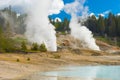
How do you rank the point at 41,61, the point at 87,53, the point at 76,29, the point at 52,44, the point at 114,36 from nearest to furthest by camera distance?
the point at 41,61 < the point at 87,53 < the point at 52,44 < the point at 76,29 < the point at 114,36

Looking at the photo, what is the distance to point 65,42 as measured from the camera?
140 metres

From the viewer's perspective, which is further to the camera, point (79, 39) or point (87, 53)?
point (79, 39)

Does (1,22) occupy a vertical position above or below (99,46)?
above

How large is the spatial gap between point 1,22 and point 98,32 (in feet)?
191

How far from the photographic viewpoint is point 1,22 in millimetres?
195875

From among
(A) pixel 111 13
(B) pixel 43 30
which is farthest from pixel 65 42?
(A) pixel 111 13

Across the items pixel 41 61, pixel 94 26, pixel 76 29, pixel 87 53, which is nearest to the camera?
pixel 41 61

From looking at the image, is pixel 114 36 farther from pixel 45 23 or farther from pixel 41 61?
pixel 41 61

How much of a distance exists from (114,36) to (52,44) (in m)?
68.8

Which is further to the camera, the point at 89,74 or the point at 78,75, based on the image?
the point at 89,74

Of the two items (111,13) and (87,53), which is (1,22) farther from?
(87,53)

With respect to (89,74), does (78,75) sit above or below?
above

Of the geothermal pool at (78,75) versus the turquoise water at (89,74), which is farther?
the turquoise water at (89,74)

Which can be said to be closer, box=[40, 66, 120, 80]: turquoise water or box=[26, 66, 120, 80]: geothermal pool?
box=[26, 66, 120, 80]: geothermal pool
